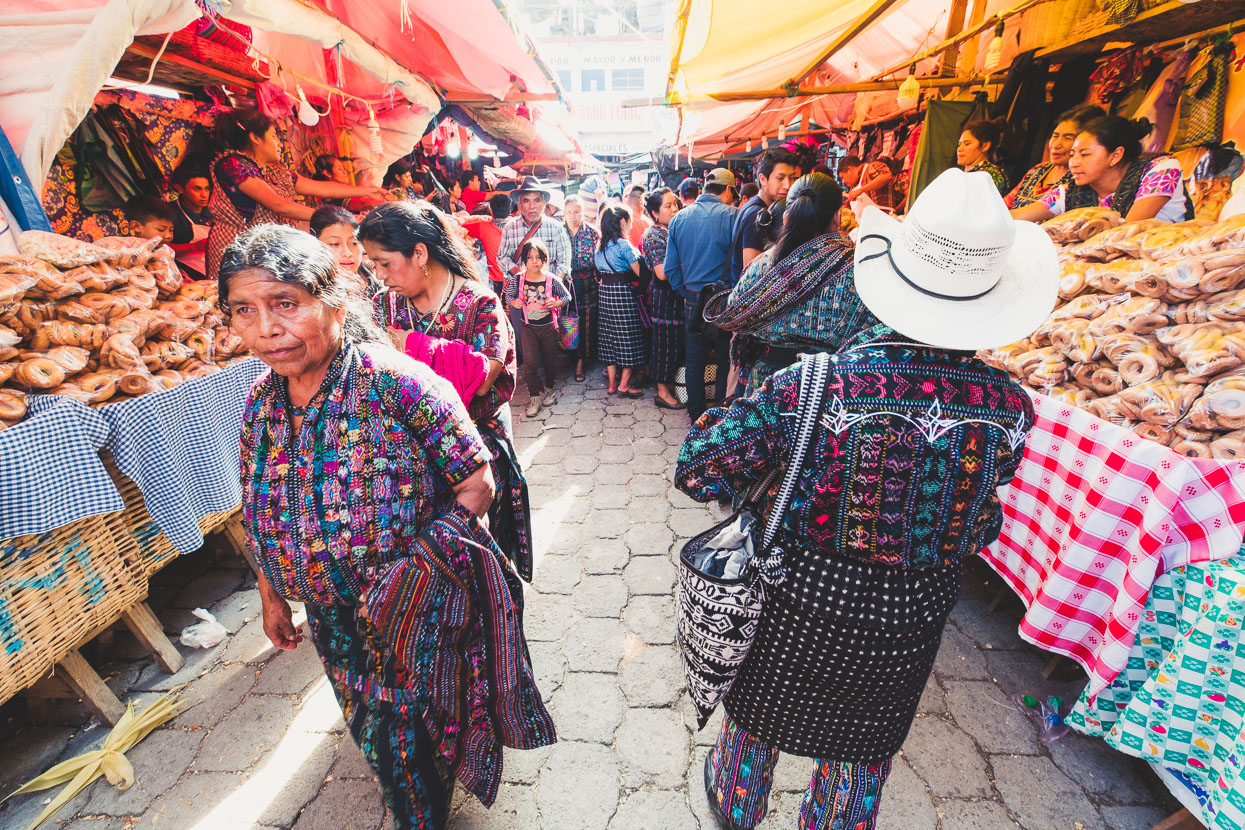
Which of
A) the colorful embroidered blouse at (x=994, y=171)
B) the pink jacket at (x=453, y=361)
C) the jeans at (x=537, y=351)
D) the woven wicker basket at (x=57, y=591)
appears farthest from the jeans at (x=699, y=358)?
the woven wicker basket at (x=57, y=591)

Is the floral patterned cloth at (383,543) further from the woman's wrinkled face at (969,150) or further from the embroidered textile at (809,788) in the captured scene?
the woman's wrinkled face at (969,150)

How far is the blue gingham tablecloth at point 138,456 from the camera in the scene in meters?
1.83

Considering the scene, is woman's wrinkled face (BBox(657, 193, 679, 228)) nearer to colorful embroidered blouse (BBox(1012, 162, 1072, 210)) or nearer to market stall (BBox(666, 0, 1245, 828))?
market stall (BBox(666, 0, 1245, 828))

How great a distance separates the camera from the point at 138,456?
225 centimetres

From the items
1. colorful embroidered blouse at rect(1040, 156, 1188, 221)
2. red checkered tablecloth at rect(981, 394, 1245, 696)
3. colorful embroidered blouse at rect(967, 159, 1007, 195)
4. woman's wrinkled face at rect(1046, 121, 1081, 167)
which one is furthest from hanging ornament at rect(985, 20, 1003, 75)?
red checkered tablecloth at rect(981, 394, 1245, 696)

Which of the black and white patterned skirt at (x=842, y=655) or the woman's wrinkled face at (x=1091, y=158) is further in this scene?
the woman's wrinkled face at (x=1091, y=158)

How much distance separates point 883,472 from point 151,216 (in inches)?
170

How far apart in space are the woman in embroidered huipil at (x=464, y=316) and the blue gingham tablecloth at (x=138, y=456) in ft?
3.66

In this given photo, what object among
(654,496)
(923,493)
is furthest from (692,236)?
(923,493)

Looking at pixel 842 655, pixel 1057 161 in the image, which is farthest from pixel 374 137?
pixel 842 655

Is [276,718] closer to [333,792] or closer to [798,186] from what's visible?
[333,792]

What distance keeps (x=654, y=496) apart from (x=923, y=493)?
2.60 meters

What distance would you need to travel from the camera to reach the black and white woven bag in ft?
4.25

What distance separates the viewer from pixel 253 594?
9.73 feet
